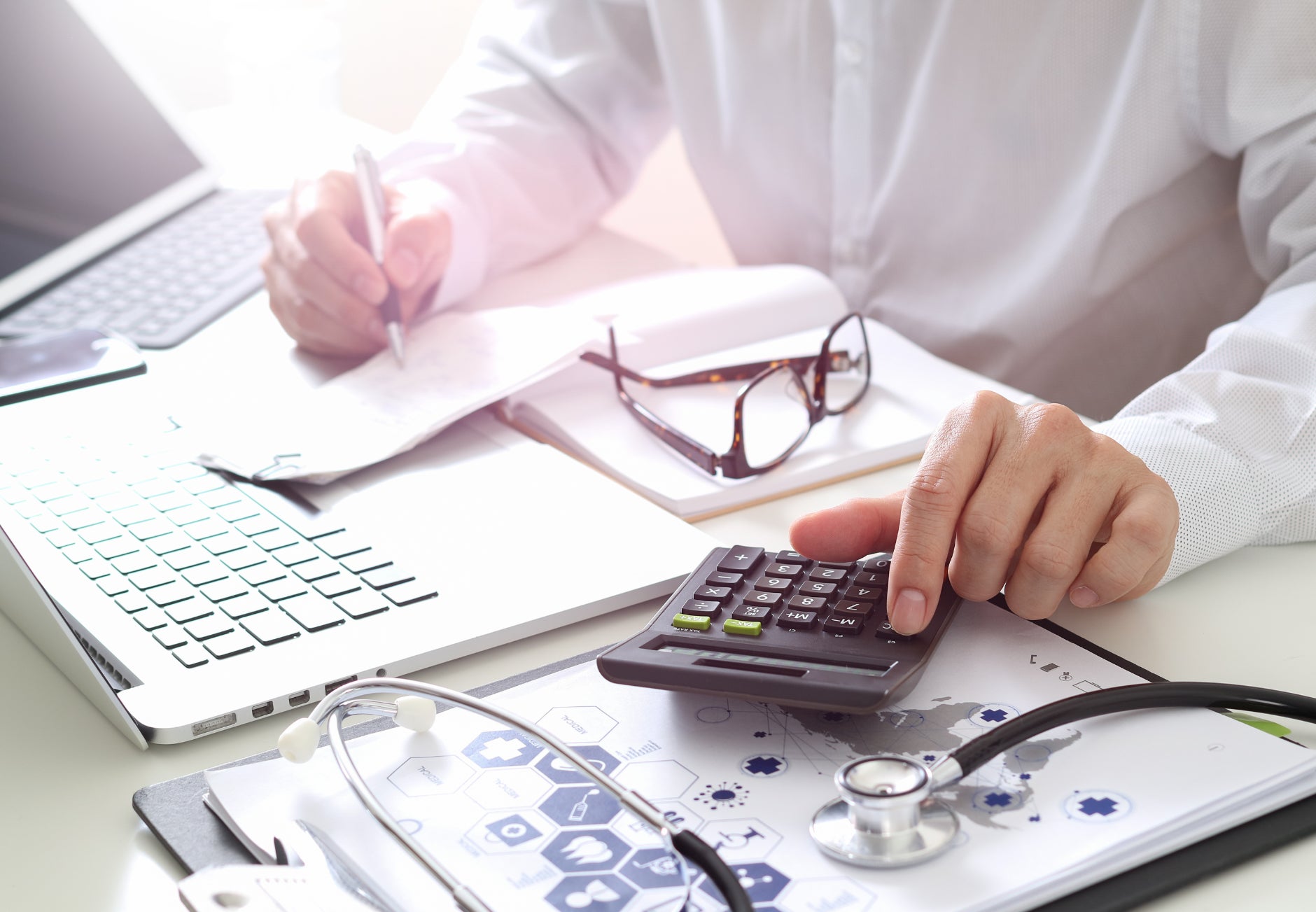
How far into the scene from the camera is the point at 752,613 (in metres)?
0.48

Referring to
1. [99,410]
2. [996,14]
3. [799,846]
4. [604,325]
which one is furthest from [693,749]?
[996,14]

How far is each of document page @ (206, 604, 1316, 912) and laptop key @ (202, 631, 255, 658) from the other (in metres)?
0.10

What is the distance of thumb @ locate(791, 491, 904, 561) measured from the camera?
530 millimetres

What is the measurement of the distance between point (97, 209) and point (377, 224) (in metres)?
0.37

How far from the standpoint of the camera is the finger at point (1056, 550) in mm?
487

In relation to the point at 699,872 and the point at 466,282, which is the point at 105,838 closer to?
the point at 699,872

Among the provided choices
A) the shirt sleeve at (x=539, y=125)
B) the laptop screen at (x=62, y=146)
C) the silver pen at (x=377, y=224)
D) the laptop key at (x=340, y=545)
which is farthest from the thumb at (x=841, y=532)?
the laptop screen at (x=62, y=146)

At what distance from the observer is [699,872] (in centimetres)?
36

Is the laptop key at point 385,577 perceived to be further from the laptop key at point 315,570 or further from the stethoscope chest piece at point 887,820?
the stethoscope chest piece at point 887,820

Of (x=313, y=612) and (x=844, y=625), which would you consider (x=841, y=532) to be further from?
(x=313, y=612)

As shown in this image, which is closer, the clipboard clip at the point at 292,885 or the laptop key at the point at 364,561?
the clipboard clip at the point at 292,885

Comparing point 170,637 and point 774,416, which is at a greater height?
point 170,637

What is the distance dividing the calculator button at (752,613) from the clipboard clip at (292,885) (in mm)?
174

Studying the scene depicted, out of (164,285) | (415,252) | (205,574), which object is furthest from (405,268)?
(205,574)
